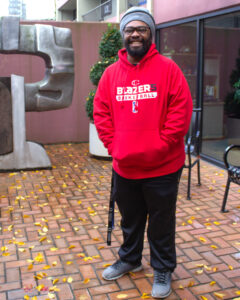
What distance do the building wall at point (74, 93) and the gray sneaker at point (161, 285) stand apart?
6532 millimetres

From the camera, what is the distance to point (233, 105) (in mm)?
7258

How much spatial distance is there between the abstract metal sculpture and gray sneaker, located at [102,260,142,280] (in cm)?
390

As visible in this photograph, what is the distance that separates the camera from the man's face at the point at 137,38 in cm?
281

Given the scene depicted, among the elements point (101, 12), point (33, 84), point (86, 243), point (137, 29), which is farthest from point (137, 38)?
point (101, 12)

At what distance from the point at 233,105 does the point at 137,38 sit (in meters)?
4.83

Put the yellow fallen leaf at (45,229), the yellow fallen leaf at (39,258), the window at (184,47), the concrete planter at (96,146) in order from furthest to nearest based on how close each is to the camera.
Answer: the window at (184,47) < the concrete planter at (96,146) < the yellow fallen leaf at (45,229) < the yellow fallen leaf at (39,258)

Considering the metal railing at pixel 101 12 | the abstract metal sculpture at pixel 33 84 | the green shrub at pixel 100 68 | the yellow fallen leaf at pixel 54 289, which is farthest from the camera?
the metal railing at pixel 101 12

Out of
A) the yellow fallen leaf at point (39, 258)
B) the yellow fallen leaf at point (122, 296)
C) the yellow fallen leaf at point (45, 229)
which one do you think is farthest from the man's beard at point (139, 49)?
A: the yellow fallen leaf at point (45, 229)

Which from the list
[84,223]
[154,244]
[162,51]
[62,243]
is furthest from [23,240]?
[162,51]

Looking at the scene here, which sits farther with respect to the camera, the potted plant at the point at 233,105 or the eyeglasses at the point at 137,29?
the potted plant at the point at 233,105

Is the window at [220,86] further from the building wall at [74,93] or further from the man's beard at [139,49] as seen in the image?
the man's beard at [139,49]

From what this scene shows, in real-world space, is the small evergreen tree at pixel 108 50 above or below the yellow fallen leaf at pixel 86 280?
above

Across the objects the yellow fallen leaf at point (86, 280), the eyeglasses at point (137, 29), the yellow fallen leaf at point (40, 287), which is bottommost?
the yellow fallen leaf at point (40, 287)

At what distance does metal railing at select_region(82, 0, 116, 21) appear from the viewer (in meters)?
15.9
